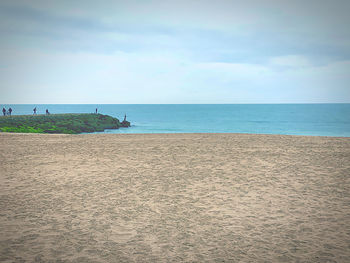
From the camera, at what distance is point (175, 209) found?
6.02m

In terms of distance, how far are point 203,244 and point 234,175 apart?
4680mm

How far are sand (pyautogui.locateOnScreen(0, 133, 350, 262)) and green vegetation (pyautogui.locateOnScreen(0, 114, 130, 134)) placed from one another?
75.2ft

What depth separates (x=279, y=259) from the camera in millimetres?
4008

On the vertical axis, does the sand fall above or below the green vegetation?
below

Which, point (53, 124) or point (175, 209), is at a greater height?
point (53, 124)

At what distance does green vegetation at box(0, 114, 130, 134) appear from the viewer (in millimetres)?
31609

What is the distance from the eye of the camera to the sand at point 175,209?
4.24 meters

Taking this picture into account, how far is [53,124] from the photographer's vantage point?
130ft

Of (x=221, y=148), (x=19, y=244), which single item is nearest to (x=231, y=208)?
(x=19, y=244)

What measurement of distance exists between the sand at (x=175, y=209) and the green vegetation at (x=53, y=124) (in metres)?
22.9

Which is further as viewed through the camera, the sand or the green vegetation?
the green vegetation

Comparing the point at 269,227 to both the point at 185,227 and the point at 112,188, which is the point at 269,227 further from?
the point at 112,188

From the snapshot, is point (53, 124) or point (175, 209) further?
point (53, 124)

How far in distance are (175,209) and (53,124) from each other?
38355 mm
